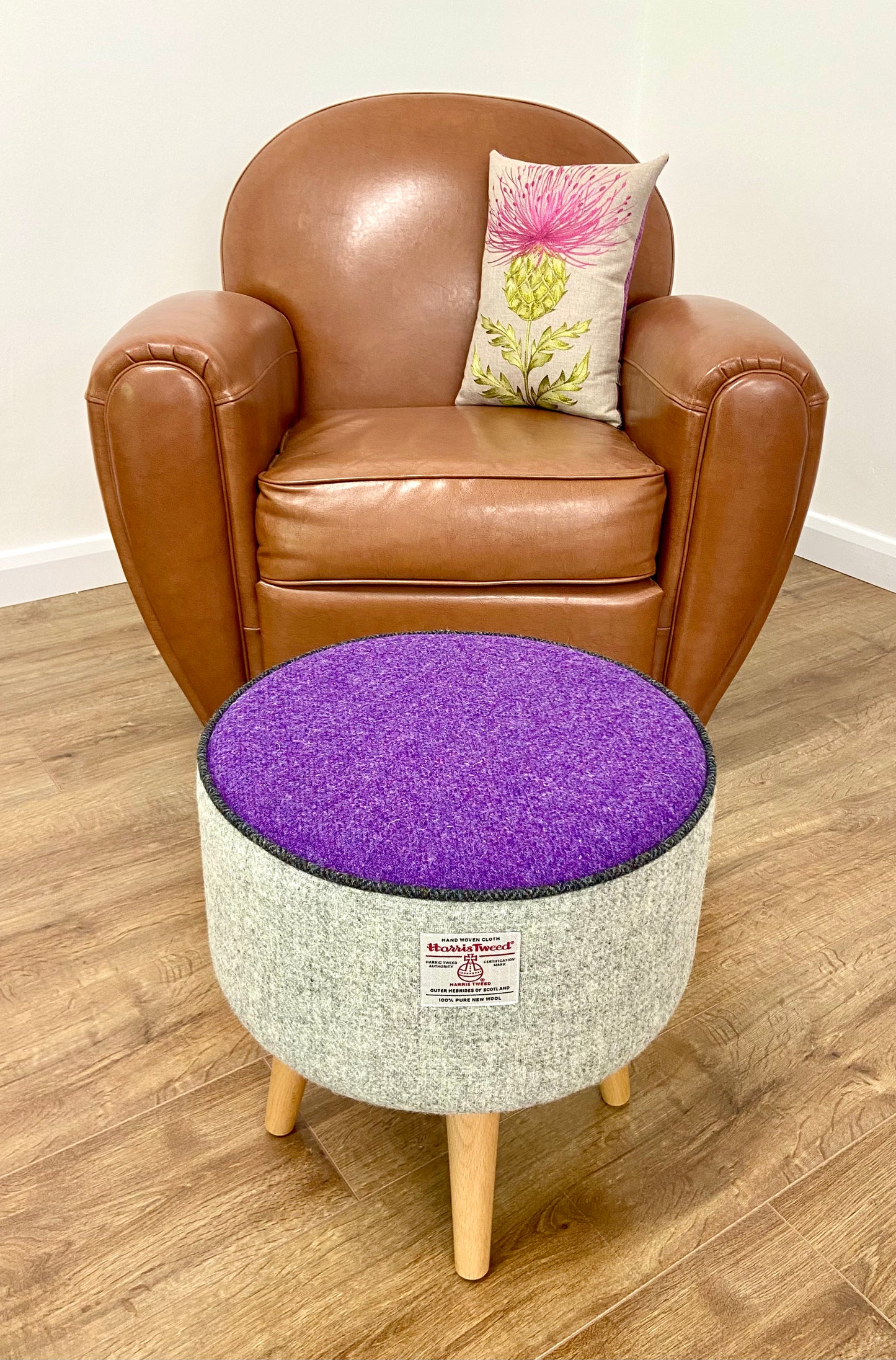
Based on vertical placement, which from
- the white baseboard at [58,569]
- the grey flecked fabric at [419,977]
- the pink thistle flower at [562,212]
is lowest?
the white baseboard at [58,569]

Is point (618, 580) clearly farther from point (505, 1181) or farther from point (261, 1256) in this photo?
point (261, 1256)

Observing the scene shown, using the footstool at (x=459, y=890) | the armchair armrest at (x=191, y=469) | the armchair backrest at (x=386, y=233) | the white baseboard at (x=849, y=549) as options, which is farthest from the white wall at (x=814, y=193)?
the footstool at (x=459, y=890)

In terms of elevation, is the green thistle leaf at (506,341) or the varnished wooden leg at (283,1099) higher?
the green thistle leaf at (506,341)

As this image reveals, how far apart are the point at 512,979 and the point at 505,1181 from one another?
372 millimetres

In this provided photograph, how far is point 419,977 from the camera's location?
84 centimetres

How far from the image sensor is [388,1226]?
1.04 meters

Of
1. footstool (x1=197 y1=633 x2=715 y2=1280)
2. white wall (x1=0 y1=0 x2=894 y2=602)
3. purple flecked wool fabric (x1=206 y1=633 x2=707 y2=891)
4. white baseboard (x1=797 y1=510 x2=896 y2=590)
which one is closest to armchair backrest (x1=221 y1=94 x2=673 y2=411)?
white wall (x1=0 y1=0 x2=894 y2=602)

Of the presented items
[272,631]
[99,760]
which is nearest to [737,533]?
[272,631]

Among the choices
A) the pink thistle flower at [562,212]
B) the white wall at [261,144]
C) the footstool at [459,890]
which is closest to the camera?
the footstool at [459,890]

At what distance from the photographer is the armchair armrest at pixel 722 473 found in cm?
152

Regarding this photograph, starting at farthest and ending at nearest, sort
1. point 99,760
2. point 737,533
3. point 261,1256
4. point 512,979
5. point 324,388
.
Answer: point 324,388 → point 99,760 → point 737,533 → point 261,1256 → point 512,979

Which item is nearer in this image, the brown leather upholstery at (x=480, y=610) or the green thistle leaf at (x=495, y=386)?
the brown leather upholstery at (x=480, y=610)

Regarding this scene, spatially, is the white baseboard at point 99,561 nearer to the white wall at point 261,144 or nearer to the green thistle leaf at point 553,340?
the white wall at point 261,144

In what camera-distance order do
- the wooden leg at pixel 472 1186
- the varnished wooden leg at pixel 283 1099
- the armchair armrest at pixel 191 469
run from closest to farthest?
the wooden leg at pixel 472 1186 < the varnished wooden leg at pixel 283 1099 < the armchair armrest at pixel 191 469
